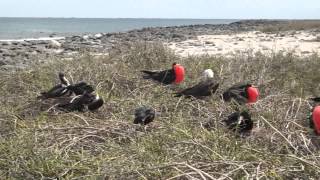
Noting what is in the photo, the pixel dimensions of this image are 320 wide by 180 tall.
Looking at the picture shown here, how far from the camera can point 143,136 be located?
4.07 meters

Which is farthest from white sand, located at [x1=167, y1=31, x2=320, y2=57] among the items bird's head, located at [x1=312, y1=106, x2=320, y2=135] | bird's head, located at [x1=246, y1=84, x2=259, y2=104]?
bird's head, located at [x1=312, y1=106, x2=320, y2=135]

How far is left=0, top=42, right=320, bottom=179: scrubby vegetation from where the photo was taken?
3.30 meters

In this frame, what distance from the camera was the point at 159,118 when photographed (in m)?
4.77

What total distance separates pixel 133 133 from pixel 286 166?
1.34 m

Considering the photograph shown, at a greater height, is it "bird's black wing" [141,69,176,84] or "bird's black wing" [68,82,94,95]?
"bird's black wing" [68,82,94,95]

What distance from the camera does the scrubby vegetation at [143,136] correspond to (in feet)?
10.8

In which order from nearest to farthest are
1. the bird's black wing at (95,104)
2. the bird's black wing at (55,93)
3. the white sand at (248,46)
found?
the bird's black wing at (95,104) → the bird's black wing at (55,93) → the white sand at (248,46)

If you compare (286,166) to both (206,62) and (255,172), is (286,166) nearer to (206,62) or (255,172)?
(255,172)

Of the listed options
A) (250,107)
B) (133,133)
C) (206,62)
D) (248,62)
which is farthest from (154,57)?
(133,133)

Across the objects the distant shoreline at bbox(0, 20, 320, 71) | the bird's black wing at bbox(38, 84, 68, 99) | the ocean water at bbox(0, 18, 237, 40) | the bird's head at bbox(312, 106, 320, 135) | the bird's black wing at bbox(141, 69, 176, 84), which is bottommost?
the ocean water at bbox(0, 18, 237, 40)

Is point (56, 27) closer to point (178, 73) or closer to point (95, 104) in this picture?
point (178, 73)

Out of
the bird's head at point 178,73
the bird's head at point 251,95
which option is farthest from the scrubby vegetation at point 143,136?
the bird's head at point 251,95

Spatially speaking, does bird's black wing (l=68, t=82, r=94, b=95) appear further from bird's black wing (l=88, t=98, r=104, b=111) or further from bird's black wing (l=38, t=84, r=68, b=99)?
bird's black wing (l=88, t=98, r=104, b=111)

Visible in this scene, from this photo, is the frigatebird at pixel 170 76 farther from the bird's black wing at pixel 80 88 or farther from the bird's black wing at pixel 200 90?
the bird's black wing at pixel 80 88
